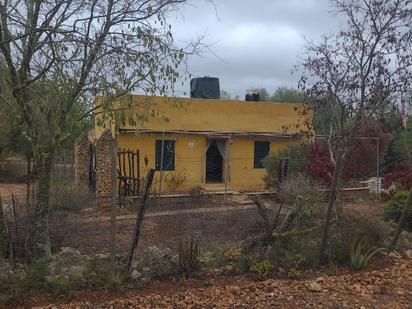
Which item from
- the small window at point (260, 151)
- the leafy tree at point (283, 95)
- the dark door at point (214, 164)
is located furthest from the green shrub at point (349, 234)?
the leafy tree at point (283, 95)

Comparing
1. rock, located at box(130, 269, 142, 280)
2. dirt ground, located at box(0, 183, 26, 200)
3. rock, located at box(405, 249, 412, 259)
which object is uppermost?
rock, located at box(130, 269, 142, 280)

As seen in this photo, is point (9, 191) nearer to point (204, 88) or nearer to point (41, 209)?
point (204, 88)

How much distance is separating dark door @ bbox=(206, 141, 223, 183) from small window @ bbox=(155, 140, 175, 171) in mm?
2799

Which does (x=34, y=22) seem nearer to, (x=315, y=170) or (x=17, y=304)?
(x=17, y=304)

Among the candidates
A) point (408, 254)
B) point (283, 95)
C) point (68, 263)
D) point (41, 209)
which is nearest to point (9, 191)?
point (41, 209)

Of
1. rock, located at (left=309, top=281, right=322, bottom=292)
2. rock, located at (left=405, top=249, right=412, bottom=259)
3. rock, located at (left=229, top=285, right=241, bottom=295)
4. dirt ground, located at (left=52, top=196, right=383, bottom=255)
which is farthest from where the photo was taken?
dirt ground, located at (left=52, top=196, right=383, bottom=255)

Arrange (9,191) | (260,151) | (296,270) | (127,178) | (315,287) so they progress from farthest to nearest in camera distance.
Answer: (260,151)
(9,191)
(127,178)
(296,270)
(315,287)

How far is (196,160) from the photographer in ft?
71.4

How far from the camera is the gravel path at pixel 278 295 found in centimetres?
569

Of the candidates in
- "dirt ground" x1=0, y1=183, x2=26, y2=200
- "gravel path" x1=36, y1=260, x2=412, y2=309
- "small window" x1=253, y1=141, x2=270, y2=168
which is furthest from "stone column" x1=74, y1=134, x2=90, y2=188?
"gravel path" x1=36, y1=260, x2=412, y2=309

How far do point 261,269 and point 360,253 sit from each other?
1.65 metres

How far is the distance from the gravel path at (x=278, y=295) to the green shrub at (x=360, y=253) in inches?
13.3

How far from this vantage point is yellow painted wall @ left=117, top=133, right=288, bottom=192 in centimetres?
2025

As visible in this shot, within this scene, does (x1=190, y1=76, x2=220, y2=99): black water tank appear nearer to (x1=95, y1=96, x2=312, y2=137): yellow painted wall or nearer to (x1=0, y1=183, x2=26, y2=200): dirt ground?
(x1=95, y1=96, x2=312, y2=137): yellow painted wall
